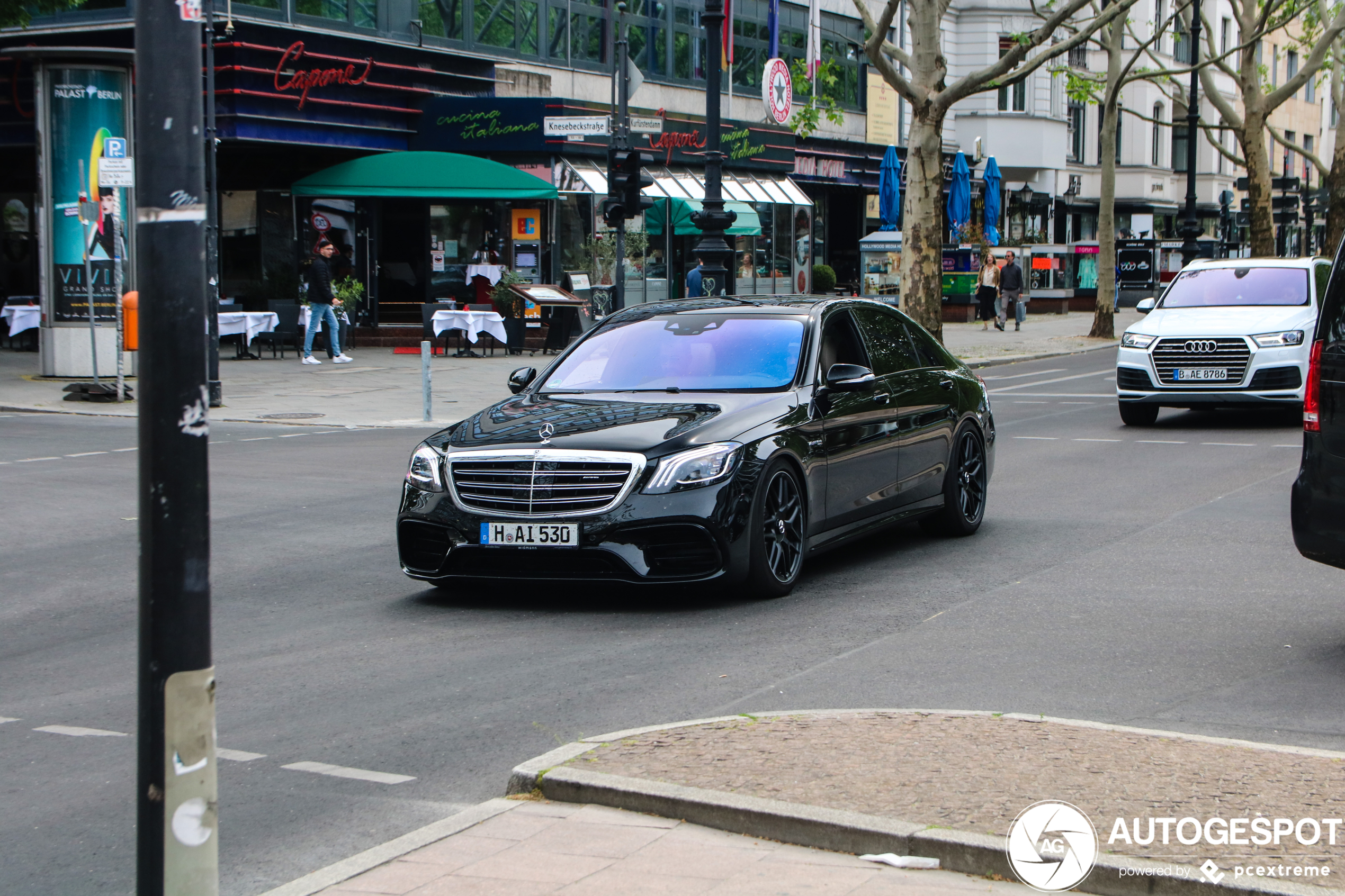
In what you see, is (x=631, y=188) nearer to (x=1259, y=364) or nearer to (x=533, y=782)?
(x=1259, y=364)

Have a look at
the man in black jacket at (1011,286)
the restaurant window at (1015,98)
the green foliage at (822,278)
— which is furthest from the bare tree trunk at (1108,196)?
the restaurant window at (1015,98)

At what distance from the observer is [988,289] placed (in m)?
42.7

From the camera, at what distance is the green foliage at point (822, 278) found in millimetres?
45594

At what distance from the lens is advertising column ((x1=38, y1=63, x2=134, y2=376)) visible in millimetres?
22859

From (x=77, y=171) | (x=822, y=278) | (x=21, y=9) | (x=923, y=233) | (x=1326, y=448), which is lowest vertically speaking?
(x=1326, y=448)

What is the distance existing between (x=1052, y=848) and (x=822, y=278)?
1654 inches

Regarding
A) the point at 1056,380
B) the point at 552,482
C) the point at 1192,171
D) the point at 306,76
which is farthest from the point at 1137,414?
the point at 1192,171

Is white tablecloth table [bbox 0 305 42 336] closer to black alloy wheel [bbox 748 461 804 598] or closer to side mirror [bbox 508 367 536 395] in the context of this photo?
side mirror [bbox 508 367 536 395]

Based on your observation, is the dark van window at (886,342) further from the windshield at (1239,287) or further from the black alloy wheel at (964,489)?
the windshield at (1239,287)

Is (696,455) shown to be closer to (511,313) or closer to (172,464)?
(172,464)

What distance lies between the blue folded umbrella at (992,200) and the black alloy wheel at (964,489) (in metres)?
35.7

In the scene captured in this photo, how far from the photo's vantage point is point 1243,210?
73500 millimetres

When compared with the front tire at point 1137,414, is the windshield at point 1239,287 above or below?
above

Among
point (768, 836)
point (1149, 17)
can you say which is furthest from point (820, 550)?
point (1149, 17)
